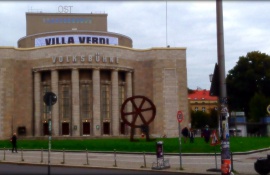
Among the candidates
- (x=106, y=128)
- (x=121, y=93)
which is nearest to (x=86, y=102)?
(x=106, y=128)

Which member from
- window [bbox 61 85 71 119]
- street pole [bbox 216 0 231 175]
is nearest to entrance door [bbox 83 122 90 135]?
window [bbox 61 85 71 119]

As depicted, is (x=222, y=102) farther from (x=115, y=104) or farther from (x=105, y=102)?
(x=105, y=102)

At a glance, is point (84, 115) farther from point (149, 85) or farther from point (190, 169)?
point (190, 169)

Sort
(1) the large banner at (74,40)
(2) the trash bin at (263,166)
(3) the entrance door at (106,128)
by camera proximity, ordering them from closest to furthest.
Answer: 1. (2) the trash bin at (263,166)
2. (3) the entrance door at (106,128)
3. (1) the large banner at (74,40)

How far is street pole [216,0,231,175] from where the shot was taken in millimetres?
17125

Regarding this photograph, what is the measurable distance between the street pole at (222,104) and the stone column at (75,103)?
62.4m

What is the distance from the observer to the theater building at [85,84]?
263 ft

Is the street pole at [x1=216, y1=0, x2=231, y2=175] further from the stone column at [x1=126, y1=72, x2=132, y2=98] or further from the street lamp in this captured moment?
the stone column at [x1=126, y1=72, x2=132, y2=98]

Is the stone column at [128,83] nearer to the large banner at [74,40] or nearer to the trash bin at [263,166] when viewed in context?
the large banner at [74,40]

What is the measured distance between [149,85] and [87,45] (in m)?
13.7

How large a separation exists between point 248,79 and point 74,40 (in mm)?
32527

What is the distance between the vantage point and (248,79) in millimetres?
85500

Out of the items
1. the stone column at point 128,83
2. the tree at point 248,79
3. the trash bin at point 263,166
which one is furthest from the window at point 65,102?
the trash bin at point 263,166

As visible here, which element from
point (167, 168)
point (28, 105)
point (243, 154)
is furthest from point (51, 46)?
point (167, 168)
